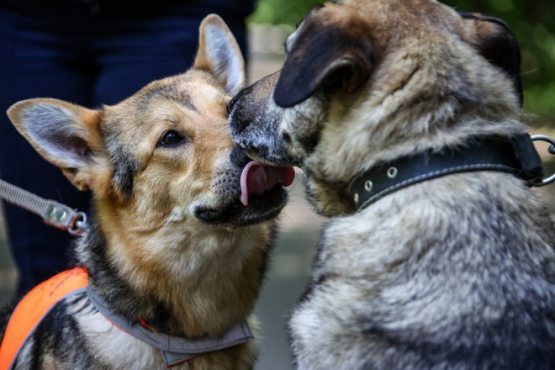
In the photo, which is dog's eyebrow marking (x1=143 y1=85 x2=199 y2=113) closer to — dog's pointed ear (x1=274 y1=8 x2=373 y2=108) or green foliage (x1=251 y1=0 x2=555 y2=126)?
dog's pointed ear (x1=274 y1=8 x2=373 y2=108)

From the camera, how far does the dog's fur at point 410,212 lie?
7.55ft

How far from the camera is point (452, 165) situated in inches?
94.1

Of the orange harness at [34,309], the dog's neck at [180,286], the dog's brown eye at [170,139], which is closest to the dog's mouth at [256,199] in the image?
the dog's neck at [180,286]

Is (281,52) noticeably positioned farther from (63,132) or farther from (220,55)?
(63,132)

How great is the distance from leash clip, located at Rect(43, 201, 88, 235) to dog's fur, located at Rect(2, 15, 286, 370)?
14 cm

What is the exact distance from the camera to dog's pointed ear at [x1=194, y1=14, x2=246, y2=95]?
3.60 meters

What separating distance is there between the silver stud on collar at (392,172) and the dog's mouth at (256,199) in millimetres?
791

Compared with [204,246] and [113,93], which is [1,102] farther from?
[204,246]

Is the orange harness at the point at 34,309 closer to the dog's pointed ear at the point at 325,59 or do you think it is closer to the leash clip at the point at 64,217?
the leash clip at the point at 64,217

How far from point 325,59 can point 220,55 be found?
1.49 meters

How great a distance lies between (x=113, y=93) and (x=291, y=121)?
1.31 meters

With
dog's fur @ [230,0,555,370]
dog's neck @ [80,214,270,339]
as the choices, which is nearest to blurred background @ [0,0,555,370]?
dog's neck @ [80,214,270,339]

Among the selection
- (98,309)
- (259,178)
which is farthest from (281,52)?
(98,309)

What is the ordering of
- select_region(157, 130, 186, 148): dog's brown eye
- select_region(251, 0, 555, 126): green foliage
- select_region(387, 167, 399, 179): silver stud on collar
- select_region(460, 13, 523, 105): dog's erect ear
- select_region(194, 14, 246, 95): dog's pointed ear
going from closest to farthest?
select_region(387, 167, 399, 179): silver stud on collar
select_region(460, 13, 523, 105): dog's erect ear
select_region(157, 130, 186, 148): dog's brown eye
select_region(194, 14, 246, 95): dog's pointed ear
select_region(251, 0, 555, 126): green foliage
